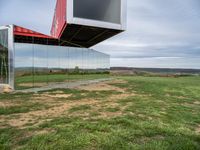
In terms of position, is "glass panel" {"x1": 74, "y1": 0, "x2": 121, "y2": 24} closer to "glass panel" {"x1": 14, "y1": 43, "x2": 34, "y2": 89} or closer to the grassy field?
"glass panel" {"x1": 14, "y1": 43, "x2": 34, "y2": 89}

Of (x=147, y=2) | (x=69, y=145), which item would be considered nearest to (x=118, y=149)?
(x=69, y=145)

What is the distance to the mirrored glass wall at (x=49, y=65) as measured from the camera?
1015 cm

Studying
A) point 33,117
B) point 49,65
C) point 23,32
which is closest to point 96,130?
point 33,117

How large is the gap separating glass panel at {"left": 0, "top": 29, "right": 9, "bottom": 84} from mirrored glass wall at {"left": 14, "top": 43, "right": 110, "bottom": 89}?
1.55 feet

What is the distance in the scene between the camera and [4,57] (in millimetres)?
9680

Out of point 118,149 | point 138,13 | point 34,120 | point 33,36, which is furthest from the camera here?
point 138,13

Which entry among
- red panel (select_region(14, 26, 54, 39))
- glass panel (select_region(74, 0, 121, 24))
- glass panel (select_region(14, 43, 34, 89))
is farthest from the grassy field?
glass panel (select_region(74, 0, 121, 24))

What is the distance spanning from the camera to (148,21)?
1684 centimetres

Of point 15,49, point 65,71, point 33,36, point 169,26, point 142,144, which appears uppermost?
point 169,26

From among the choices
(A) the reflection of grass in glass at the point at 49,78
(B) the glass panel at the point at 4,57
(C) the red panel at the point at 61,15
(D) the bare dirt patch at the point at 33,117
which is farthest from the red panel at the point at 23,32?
(D) the bare dirt patch at the point at 33,117

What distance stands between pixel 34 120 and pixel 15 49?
636 centimetres

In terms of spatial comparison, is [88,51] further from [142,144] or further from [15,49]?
[142,144]

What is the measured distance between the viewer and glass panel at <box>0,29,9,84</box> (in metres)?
9.62

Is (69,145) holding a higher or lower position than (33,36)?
lower
